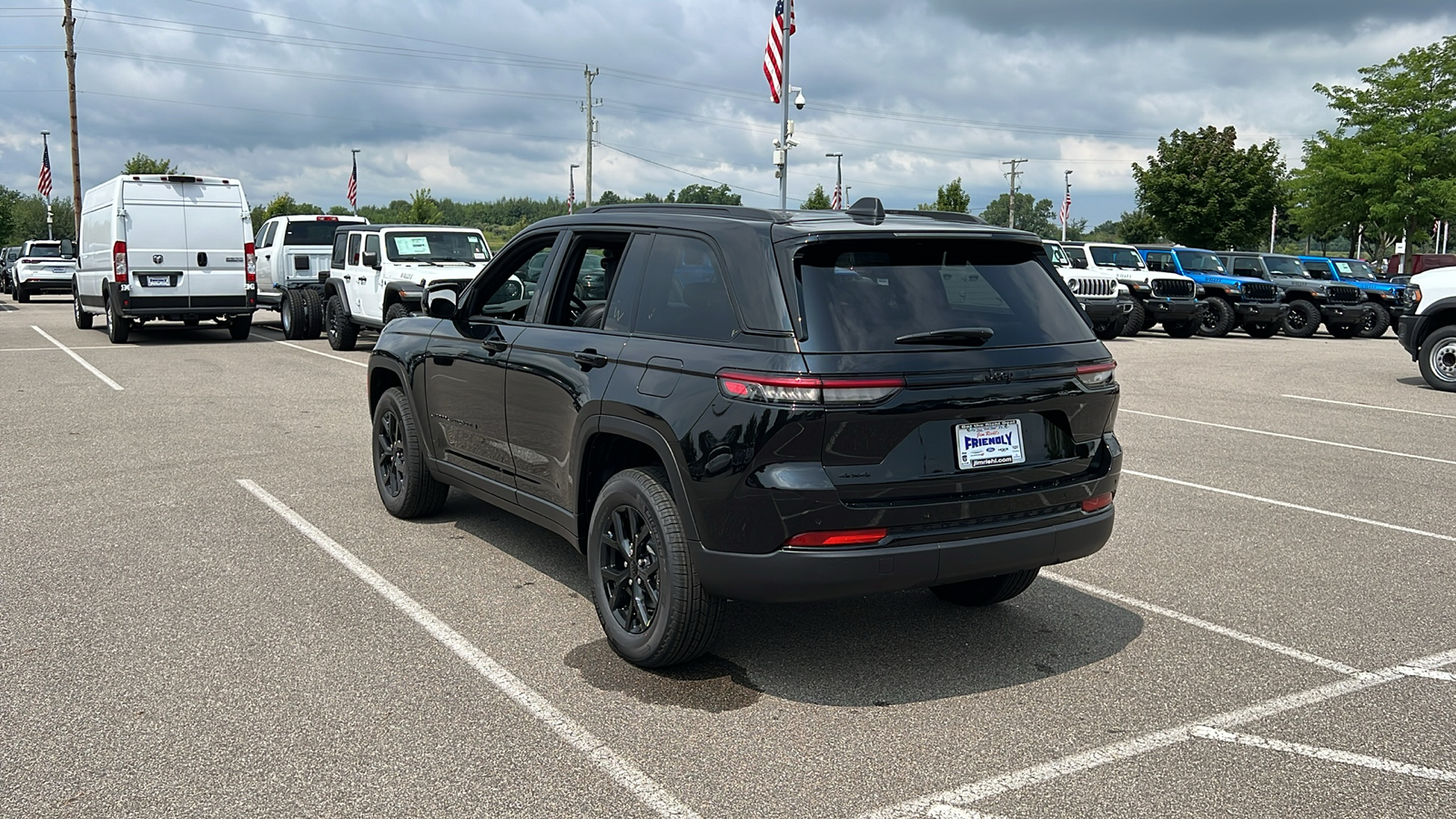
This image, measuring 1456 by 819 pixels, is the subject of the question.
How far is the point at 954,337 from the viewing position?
4.13 meters

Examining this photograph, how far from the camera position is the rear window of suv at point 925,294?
13.1 feet

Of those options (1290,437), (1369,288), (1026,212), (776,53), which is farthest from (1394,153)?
(1026,212)

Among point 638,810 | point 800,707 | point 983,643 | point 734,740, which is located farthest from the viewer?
point 983,643

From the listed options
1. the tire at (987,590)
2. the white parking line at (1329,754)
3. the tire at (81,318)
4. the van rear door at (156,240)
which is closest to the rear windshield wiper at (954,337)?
the tire at (987,590)

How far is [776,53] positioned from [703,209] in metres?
21.7

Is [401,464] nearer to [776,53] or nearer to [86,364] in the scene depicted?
[86,364]

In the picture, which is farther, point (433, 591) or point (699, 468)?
point (433, 591)

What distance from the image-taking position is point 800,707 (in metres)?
4.11

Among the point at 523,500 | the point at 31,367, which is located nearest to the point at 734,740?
the point at 523,500

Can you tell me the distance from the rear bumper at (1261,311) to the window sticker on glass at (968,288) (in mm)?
24737

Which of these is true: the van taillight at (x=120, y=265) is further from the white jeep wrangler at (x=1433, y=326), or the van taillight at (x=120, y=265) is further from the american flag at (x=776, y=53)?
the white jeep wrangler at (x=1433, y=326)

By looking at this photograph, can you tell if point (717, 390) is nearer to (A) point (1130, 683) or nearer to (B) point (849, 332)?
(B) point (849, 332)

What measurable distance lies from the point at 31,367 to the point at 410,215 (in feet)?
224

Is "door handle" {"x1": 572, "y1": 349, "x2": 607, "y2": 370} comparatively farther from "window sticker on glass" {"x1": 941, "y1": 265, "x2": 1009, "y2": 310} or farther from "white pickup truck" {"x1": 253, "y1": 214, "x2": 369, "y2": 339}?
"white pickup truck" {"x1": 253, "y1": 214, "x2": 369, "y2": 339}
